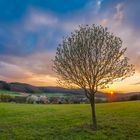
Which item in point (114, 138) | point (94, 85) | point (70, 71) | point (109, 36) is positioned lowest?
point (114, 138)

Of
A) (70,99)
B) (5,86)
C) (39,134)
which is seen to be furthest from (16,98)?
(5,86)

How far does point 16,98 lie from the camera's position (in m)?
91.4

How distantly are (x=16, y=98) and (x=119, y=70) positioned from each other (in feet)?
244

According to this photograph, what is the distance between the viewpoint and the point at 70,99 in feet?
294

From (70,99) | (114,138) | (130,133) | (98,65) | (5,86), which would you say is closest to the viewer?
(114,138)

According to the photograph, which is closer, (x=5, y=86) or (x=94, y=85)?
(x=94, y=85)

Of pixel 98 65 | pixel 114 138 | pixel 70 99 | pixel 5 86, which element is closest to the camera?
pixel 114 138

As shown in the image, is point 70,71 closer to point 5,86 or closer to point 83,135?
point 83,135

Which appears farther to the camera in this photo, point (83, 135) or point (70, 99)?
point (70, 99)

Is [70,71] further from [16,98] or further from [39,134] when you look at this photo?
[16,98]

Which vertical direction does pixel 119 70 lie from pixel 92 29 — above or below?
below

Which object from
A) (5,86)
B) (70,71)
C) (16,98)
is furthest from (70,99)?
(5,86)

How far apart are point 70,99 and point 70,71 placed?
67805mm

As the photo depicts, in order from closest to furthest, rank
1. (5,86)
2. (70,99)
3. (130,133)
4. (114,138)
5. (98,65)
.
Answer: (114,138) → (130,133) → (98,65) → (70,99) → (5,86)
